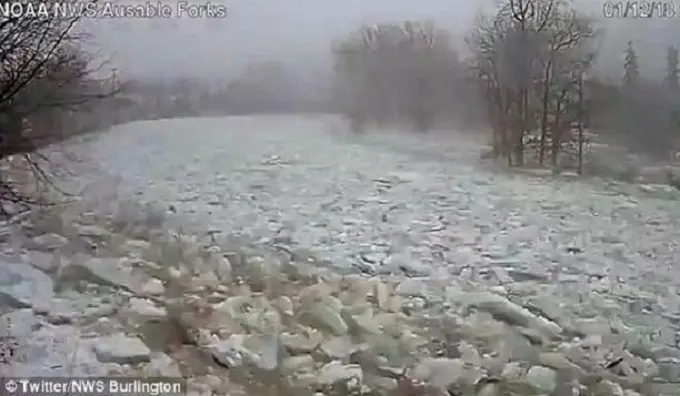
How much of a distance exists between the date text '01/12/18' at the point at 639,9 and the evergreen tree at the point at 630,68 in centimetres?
7

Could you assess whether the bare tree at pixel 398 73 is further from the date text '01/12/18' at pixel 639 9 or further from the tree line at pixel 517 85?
the date text '01/12/18' at pixel 639 9

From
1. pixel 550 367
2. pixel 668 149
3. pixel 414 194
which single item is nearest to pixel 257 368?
pixel 414 194

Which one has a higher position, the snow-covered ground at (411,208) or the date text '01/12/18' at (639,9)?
the date text '01/12/18' at (639,9)

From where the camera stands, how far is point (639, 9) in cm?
171

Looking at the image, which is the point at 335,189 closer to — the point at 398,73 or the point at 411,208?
the point at 411,208

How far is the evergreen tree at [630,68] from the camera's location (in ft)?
5.58

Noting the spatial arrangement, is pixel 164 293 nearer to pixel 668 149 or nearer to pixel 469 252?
pixel 469 252

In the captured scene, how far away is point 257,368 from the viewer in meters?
1.64

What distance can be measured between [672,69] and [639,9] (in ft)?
0.50
